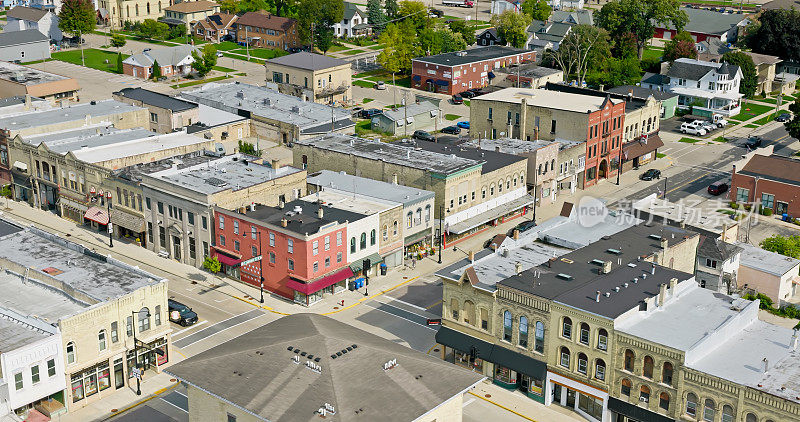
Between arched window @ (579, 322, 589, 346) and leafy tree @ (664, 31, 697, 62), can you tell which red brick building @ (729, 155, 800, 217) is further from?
leafy tree @ (664, 31, 697, 62)

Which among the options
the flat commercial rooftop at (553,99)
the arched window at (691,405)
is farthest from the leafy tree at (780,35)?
the arched window at (691,405)

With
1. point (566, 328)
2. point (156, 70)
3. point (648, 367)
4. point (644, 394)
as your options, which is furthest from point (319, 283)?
point (156, 70)

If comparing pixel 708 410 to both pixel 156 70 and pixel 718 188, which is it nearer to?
pixel 718 188

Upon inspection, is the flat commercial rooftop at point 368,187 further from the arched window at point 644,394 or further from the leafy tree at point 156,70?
the leafy tree at point 156,70

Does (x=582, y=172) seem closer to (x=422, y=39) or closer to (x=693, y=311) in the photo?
(x=693, y=311)

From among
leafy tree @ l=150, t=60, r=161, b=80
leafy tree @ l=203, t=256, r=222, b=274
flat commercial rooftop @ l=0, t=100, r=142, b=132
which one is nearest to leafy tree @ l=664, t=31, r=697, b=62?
leafy tree @ l=150, t=60, r=161, b=80

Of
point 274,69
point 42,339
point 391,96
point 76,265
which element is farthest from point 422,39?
point 42,339
